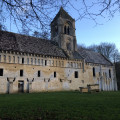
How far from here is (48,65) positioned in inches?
1253

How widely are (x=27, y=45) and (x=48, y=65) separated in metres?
6.25

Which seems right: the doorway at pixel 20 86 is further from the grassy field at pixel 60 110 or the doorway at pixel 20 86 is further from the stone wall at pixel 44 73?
the grassy field at pixel 60 110

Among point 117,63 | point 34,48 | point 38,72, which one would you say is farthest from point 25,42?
point 117,63

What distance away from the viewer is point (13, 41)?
30.5m

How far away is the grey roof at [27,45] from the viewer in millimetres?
28923

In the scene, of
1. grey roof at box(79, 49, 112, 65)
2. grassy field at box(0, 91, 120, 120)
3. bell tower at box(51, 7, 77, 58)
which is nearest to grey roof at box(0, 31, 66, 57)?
bell tower at box(51, 7, 77, 58)

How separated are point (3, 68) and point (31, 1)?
23159 mm

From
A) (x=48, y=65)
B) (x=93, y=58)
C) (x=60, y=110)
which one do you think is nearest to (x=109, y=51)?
(x=93, y=58)

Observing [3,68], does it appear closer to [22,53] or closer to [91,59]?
[22,53]

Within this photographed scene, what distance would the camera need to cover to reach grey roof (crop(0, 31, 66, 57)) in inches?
1139

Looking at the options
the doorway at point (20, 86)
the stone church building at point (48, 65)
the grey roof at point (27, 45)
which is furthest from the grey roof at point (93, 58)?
the doorway at point (20, 86)

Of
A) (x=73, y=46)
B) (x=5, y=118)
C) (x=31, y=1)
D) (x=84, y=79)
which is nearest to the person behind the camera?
(x=31, y=1)

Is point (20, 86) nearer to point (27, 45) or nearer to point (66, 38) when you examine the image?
point (27, 45)

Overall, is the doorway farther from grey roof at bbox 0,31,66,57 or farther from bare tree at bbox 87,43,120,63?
bare tree at bbox 87,43,120,63
